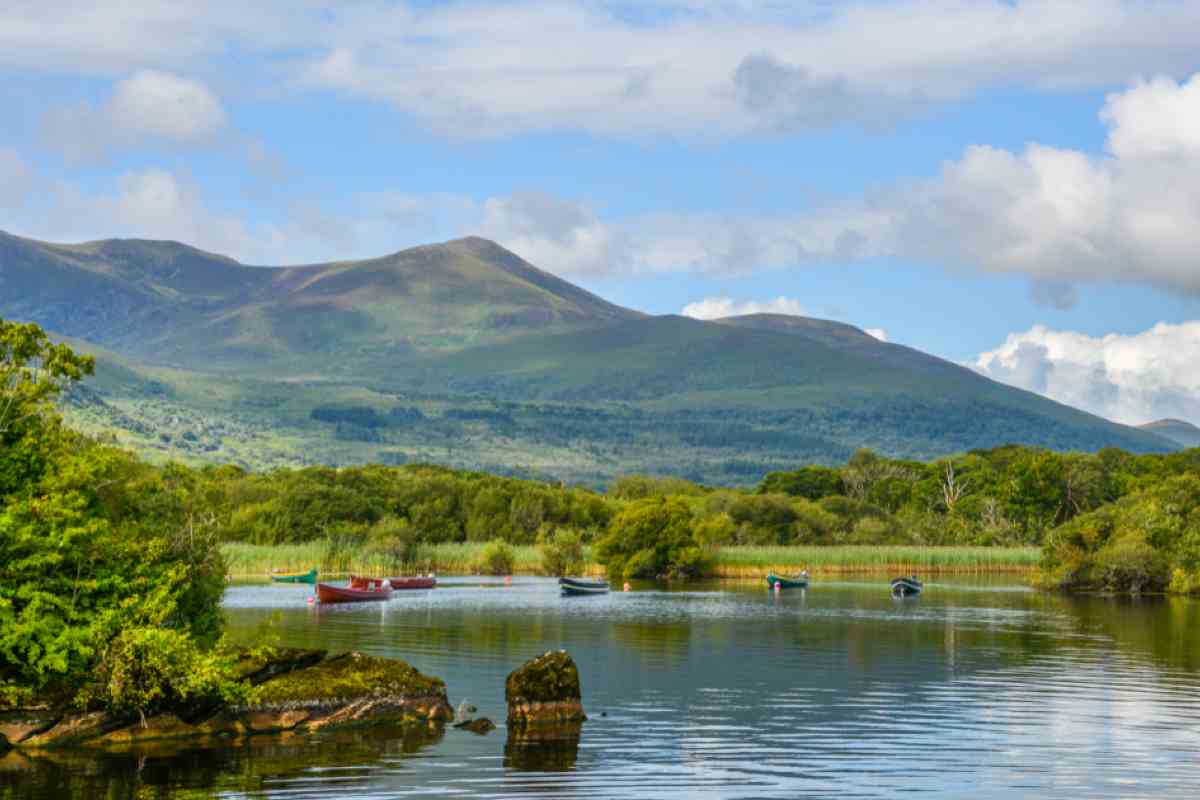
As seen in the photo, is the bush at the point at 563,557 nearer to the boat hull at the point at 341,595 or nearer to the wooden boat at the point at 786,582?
the wooden boat at the point at 786,582

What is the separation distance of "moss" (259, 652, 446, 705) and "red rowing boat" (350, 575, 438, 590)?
173 feet

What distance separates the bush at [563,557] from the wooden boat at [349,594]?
31.6m

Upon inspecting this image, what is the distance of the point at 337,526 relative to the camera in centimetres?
12731

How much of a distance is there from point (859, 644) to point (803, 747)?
26.4 meters

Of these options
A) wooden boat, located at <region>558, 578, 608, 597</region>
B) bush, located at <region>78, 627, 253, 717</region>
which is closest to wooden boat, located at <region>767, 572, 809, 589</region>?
wooden boat, located at <region>558, 578, 608, 597</region>

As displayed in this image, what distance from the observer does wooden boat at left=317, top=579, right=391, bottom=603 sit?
8450cm

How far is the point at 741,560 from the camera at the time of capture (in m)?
121

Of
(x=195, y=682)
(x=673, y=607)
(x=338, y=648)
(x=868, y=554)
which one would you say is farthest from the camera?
(x=868, y=554)

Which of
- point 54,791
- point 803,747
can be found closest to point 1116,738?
point 803,747

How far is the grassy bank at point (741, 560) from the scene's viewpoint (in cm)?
11450

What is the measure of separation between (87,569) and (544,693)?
35.7 ft

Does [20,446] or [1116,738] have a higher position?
[20,446]

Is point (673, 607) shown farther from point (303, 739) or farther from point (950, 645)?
point (303, 739)

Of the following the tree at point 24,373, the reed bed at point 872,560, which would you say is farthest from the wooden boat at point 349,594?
the tree at point 24,373
